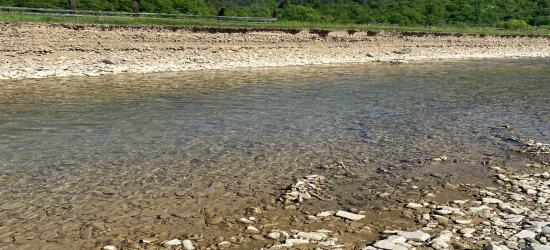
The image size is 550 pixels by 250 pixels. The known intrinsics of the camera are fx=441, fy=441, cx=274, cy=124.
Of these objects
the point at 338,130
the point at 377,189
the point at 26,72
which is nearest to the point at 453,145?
the point at 338,130

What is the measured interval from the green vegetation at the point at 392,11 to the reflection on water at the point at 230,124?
22.3 meters

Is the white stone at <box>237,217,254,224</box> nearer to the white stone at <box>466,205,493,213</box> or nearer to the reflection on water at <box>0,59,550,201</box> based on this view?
the reflection on water at <box>0,59,550,201</box>

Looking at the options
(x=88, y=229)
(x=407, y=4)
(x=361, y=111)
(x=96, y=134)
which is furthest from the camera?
(x=407, y=4)

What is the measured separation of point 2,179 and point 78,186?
1.15m

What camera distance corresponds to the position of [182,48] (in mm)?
23484

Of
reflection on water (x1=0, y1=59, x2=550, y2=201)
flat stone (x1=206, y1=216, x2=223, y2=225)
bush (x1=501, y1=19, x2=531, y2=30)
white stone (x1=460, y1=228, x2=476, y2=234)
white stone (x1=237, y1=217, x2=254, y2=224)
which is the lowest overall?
reflection on water (x1=0, y1=59, x2=550, y2=201)

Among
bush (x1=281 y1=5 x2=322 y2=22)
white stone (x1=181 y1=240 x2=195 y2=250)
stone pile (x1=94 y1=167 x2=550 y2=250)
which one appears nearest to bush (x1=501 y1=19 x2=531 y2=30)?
bush (x1=281 y1=5 x2=322 y2=22)

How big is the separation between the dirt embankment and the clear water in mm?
3185

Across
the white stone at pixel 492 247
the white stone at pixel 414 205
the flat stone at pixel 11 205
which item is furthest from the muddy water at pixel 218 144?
the white stone at pixel 492 247

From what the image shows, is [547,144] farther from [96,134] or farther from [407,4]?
[407,4]

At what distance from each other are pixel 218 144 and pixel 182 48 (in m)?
16.6

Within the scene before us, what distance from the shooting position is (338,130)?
9094 millimetres

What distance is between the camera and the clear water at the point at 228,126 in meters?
6.60

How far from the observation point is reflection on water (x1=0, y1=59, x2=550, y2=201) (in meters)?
6.80
